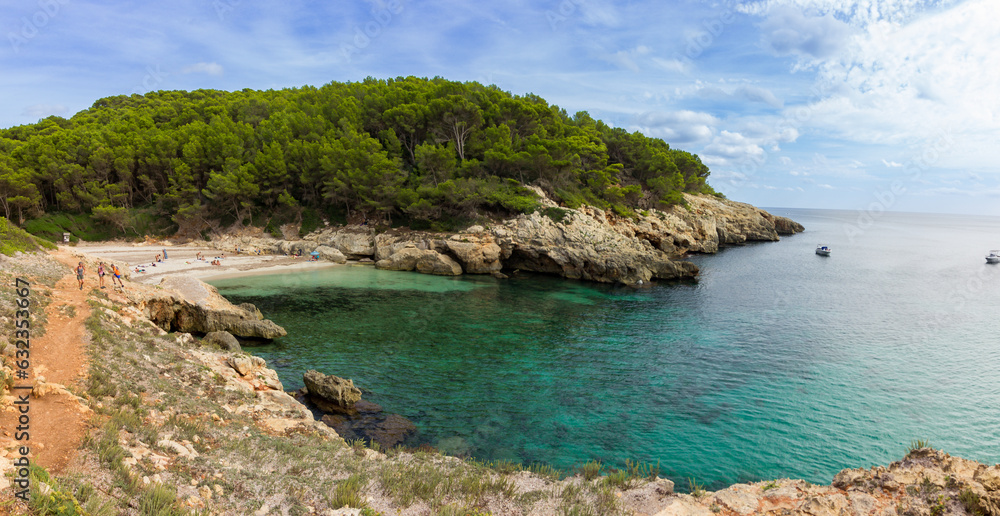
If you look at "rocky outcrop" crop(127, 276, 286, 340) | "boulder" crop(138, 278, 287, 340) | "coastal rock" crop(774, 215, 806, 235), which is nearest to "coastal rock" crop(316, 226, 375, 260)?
"rocky outcrop" crop(127, 276, 286, 340)

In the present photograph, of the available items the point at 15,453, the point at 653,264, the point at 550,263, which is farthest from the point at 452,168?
the point at 15,453

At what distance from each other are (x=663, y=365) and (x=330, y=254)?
3552cm

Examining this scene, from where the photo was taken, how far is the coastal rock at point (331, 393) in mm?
13516

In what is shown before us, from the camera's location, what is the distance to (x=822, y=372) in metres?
18.4

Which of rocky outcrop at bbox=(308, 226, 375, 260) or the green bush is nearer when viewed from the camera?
the green bush

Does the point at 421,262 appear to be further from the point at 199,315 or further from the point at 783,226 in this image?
the point at 783,226

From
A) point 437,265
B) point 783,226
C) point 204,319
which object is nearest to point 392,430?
point 204,319

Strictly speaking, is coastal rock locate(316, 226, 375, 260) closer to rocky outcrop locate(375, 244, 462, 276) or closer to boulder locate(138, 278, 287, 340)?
rocky outcrop locate(375, 244, 462, 276)

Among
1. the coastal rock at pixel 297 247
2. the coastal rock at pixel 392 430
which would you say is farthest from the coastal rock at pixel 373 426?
the coastal rock at pixel 297 247

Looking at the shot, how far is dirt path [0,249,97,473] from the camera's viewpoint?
6.27 metres

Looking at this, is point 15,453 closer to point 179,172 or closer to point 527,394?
point 527,394

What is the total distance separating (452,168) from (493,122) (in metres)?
8.02

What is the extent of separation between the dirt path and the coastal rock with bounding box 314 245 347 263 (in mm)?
28662

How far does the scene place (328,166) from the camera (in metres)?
46.3
